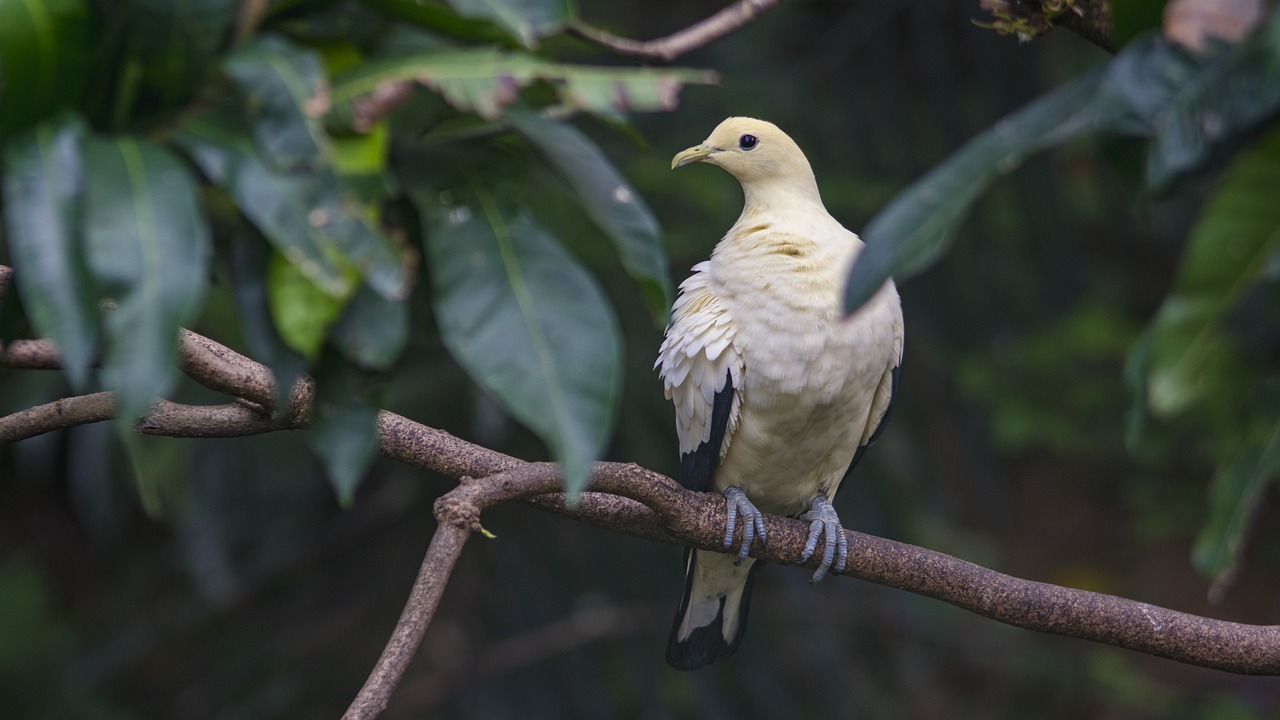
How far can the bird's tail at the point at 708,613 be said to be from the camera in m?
2.89

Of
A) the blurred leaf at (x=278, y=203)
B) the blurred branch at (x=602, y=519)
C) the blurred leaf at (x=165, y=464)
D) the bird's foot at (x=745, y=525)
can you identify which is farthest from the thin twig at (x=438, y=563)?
the blurred leaf at (x=165, y=464)

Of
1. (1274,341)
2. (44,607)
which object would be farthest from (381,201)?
(1274,341)

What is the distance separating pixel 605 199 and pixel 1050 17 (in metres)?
0.99

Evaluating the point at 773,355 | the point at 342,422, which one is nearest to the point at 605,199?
the point at 342,422

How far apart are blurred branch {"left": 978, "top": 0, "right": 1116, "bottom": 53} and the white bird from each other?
2.10 feet

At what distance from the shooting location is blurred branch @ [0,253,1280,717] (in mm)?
1821

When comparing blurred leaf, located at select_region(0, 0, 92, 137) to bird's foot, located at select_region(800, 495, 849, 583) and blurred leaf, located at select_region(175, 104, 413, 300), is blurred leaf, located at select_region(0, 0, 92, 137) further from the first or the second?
bird's foot, located at select_region(800, 495, 849, 583)

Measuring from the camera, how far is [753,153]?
8.38ft

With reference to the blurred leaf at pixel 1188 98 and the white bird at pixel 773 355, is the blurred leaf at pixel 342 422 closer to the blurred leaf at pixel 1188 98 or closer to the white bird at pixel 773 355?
the blurred leaf at pixel 1188 98

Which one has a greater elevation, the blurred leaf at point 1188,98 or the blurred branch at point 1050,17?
the blurred leaf at point 1188,98

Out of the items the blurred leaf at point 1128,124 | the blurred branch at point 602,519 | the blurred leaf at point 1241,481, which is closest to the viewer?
the blurred leaf at point 1128,124

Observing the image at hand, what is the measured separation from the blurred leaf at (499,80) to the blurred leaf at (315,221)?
0.11 meters

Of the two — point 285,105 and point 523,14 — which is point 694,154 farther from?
point 285,105

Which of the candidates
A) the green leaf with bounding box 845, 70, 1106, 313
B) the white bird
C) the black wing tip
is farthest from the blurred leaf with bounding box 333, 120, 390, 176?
the black wing tip
